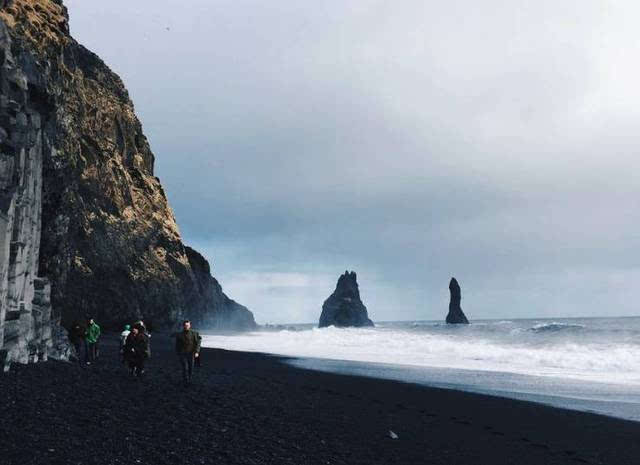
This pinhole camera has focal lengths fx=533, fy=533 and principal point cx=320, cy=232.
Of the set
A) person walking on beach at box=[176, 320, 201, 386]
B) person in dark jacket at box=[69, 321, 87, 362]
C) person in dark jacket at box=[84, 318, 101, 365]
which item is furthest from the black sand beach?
person in dark jacket at box=[69, 321, 87, 362]

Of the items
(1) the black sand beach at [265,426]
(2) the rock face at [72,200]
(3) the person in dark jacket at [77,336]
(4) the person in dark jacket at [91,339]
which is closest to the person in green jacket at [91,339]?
(4) the person in dark jacket at [91,339]

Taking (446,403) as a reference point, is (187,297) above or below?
above

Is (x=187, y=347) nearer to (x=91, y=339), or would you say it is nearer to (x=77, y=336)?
(x=91, y=339)

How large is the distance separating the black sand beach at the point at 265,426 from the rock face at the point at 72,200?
490cm

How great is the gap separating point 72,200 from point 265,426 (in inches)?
1950

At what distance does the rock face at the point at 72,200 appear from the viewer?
70.3 ft

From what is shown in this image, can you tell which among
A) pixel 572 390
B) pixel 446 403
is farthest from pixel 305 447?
pixel 572 390

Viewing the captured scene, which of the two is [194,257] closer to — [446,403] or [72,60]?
[72,60]

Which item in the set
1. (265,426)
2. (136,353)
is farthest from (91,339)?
(265,426)

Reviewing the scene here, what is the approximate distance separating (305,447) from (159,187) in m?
84.2

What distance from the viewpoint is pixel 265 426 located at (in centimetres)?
1462

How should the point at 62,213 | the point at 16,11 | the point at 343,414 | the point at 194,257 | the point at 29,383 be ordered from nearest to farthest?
the point at 29,383 < the point at 343,414 < the point at 62,213 < the point at 16,11 < the point at 194,257

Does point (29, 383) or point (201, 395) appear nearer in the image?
point (29, 383)

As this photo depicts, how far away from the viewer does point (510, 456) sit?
13.9 m
